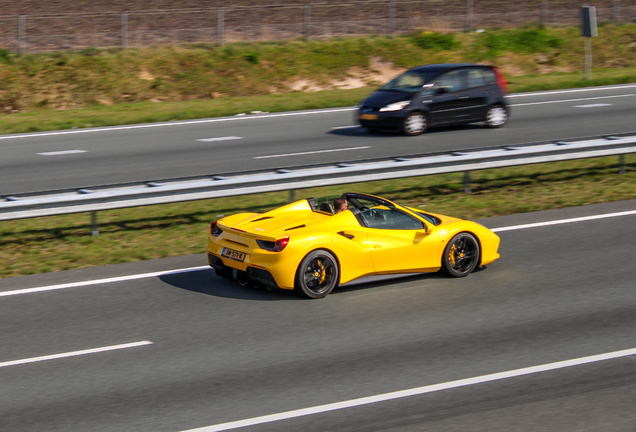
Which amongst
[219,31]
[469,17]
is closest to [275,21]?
[219,31]

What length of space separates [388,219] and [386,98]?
36.8ft

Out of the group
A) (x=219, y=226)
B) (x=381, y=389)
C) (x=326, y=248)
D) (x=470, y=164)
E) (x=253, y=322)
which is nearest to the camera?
(x=381, y=389)

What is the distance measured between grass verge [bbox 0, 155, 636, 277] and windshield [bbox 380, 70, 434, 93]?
15.9ft

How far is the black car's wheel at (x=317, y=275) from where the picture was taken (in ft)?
29.8

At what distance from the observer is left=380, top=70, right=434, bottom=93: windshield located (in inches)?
819

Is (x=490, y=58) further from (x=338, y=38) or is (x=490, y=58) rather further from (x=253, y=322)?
(x=253, y=322)

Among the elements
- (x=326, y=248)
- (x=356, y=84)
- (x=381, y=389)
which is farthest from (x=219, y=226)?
(x=356, y=84)

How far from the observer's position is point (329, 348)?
773 cm

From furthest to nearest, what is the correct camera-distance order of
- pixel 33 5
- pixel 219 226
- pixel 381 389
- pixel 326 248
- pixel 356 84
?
pixel 33 5
pixel 356 84
pixel 219 226
pixel 326 248
pixel 381 389

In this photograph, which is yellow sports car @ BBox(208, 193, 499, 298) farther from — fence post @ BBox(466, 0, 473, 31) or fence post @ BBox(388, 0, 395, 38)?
fence post @ BBox(466, 0, 473, 31)

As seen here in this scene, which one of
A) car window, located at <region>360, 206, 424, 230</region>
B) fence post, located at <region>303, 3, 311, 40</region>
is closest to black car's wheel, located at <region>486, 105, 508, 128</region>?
car window, located at <region>360, 206, 424, 230</region>

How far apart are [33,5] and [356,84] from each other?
A: 15375 millimetres

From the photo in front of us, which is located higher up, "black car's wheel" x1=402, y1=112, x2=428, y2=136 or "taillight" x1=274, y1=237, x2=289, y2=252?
"black car's wheel" x1=402, y1=112, x2=428, y2=136

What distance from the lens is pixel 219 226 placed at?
9766 millimetres
